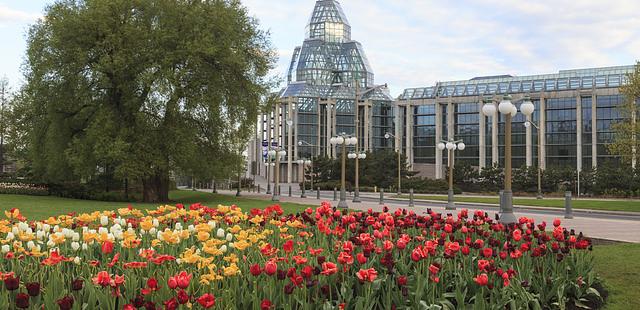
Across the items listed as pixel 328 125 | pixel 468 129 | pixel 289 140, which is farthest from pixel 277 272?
pixel 328 125

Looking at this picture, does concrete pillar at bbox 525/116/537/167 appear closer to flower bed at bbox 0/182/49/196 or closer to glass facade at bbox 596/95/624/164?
glass facade at bbox 596/95/624/164

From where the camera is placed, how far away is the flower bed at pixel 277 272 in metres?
5.12

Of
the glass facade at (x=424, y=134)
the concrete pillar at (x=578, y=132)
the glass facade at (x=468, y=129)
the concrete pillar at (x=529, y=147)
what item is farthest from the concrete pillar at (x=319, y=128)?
the concrete pillar at (x=578, y=132)

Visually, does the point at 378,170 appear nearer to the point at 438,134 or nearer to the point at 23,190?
the point at 438,134

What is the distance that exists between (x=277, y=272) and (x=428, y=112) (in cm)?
10387

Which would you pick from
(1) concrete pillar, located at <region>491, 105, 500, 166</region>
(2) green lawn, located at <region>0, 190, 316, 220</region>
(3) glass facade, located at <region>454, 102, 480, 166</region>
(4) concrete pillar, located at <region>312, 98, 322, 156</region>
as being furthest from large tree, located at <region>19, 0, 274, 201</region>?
(4) concrete pillar, located at <region>312, 98, 322, 156</region>

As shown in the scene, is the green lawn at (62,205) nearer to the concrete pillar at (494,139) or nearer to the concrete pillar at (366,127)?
the concrete pillar at (494,139)

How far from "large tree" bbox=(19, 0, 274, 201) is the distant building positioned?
35899mm

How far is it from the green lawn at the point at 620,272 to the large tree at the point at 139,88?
27088 mm

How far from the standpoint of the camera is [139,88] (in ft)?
122

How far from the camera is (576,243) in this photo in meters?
8.02

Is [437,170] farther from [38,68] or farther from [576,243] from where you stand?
[576,243]

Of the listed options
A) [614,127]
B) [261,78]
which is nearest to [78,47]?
[261,78]

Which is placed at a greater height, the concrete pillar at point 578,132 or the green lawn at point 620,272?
the concrete pillar at point 578,132
